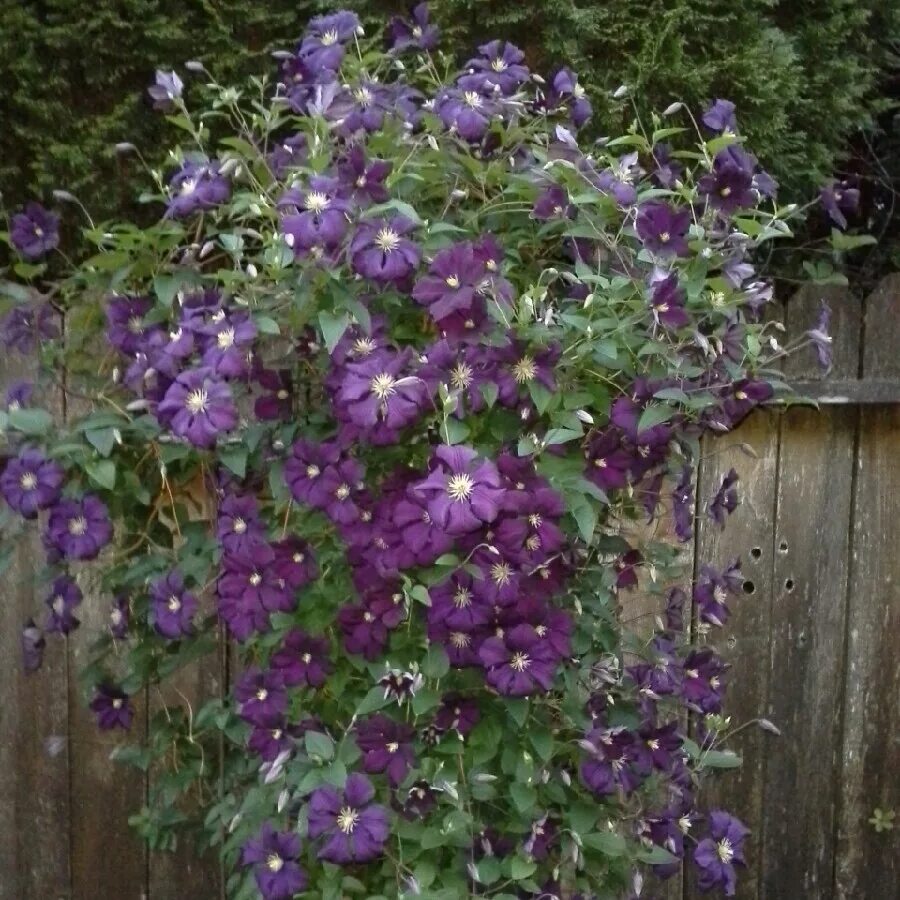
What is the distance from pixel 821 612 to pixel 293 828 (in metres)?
1.34

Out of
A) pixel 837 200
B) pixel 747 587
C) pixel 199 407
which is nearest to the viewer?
pixel 199 407

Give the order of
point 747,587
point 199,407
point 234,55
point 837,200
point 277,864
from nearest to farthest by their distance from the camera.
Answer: point 199,407
point 277,864
point 837,200
point 234,55
point 747,587

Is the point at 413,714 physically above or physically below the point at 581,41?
below

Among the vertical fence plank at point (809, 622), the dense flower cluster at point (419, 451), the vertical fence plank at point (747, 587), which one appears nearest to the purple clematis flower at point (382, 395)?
the dense flower cluster at point (419, 451)

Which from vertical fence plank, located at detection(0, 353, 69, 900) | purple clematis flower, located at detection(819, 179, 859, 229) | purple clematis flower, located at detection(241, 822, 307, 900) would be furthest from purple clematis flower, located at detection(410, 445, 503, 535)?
vertical fence plank, located at detection(0, 353, 69, 900)

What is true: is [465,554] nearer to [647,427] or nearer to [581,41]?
[647,427]

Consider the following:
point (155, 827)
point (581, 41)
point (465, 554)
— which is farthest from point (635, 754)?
point (581, 41)

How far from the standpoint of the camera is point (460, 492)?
4.30 feet

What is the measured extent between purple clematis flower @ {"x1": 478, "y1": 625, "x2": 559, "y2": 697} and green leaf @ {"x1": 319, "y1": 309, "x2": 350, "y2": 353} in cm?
42

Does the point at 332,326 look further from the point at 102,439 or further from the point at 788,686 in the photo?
the point at 788,686

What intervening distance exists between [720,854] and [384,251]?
1.11 m

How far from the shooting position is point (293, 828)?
5.38 feet

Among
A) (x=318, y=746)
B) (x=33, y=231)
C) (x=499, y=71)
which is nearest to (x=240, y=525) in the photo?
(x=318, y=746)

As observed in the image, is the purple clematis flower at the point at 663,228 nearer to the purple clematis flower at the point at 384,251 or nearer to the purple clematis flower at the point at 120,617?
the purple clematis flower at the point at 384,251
